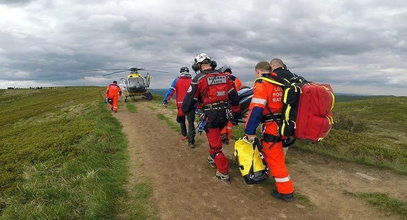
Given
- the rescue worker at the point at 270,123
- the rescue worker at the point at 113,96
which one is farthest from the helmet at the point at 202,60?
the rescue worker at the point at 113,96

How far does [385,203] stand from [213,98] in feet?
16.3

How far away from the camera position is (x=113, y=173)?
31.6 ft

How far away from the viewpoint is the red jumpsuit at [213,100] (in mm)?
8906

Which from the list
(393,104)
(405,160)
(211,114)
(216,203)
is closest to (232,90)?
(211,114)

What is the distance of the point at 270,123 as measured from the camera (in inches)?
300

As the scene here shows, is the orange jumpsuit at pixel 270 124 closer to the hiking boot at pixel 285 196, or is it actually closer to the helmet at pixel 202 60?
the hiking boot at pixel 285 196

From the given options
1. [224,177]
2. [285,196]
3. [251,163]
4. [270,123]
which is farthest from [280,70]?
[224,177]

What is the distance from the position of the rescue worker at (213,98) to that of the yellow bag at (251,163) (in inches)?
31.2

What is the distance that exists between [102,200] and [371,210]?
20.0ft

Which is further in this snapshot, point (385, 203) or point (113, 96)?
point (113, 96)

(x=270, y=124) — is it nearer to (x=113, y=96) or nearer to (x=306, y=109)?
(x=306, y=109)

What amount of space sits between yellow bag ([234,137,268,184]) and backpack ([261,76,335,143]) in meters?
1.21

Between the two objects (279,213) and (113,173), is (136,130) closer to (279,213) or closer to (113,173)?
(113,173)

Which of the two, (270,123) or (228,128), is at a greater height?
(270,123)
